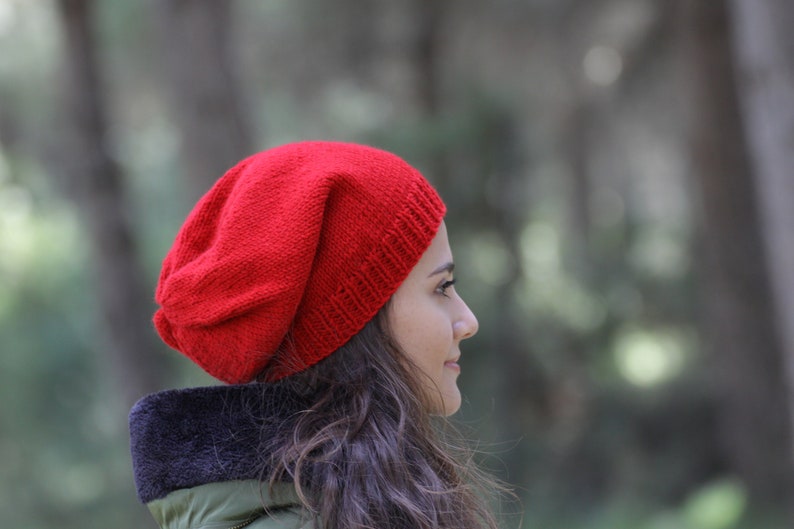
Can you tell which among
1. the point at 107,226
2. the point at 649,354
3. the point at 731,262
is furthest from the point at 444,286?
the point at 649,354

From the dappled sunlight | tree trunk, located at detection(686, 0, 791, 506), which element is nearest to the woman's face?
tree trunk, located at detection(686, 0, 791, 506)

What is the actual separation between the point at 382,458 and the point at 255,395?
26cm

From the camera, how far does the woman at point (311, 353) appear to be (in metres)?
1.63

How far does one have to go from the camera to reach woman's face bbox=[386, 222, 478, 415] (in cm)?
183

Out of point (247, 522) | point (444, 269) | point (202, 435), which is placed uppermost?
point (444, 269)

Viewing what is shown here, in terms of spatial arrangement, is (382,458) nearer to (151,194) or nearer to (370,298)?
(370,298)

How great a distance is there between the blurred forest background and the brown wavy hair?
2.82 m

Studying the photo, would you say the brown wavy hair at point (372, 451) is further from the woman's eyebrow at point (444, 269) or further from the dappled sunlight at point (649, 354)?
the dappled sunlight at point (649, 354)

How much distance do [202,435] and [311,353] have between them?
246 millimetres

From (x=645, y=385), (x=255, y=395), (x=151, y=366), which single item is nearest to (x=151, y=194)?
(x=151, y=366)

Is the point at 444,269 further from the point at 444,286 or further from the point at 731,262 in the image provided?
the point at 731,262

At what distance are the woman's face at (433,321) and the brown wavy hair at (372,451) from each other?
1.0 inches

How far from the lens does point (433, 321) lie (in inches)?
72.6

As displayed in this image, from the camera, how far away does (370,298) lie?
69.9 inches
